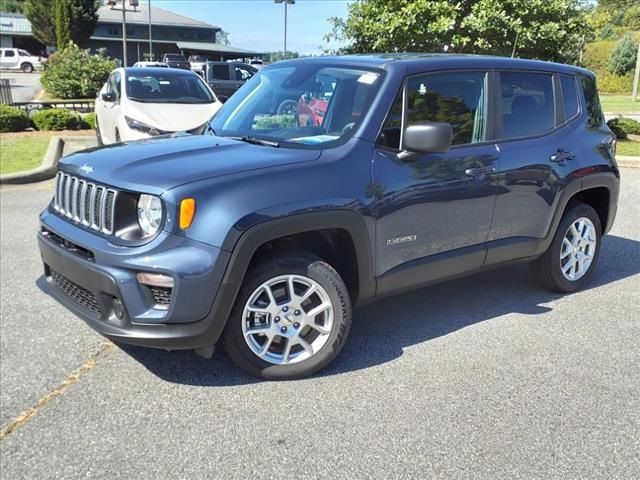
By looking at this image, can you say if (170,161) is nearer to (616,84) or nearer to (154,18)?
(616,84)

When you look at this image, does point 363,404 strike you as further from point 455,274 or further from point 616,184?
point 616,184

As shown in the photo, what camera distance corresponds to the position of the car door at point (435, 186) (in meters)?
3.55

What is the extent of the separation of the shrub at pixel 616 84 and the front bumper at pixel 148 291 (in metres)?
43.7

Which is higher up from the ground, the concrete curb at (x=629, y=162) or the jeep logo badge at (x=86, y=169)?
the jeep logo badge at (x=86, y=169)

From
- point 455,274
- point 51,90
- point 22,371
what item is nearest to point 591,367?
point 455,274

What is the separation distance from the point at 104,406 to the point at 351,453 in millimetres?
1304

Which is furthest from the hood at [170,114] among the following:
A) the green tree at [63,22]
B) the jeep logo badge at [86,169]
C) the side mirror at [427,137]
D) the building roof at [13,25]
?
the building roof at [13,25]

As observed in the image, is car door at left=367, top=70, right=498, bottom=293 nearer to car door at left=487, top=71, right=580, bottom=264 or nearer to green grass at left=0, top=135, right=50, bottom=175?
car door at left=487, top=71, right=580, bottom=264

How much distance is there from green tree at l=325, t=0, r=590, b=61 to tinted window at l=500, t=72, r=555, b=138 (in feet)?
21.5

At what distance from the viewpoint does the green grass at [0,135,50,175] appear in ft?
31.7

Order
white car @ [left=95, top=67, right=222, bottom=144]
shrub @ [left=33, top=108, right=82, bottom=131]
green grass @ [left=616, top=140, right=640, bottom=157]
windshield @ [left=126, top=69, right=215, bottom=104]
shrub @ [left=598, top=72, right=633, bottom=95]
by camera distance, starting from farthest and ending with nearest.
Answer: shrub @ [left=598, top=72, right=633, bottom=95] < shrub @ [left=33, top=108, right=82, bottom=131] < green grass @ [left=616, top=140, right=640, bottom=157] < windshield @ [left=126, top=69, right=215, bottom=104] < white car @ [left=95, top=67, right=222, bottom=144]

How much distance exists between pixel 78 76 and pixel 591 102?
72.2ft

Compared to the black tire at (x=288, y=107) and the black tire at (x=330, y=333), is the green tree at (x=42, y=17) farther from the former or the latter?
the black tire at (x=330, y=333)

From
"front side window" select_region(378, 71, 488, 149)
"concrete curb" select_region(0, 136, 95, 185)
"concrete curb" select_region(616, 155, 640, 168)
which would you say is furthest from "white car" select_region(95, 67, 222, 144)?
"concrete curb" select_region(616, 155, 640, 168)
